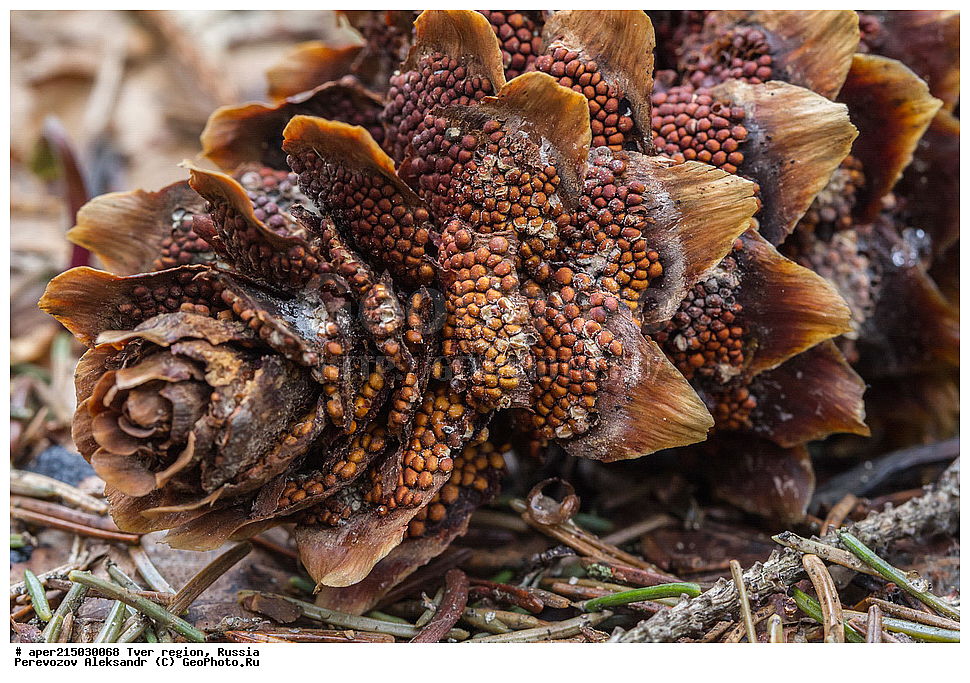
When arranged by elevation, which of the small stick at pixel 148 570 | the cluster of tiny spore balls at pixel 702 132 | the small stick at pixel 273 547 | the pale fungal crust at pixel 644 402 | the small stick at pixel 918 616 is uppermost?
the cluster of tiny spore balls at pixel 702 132

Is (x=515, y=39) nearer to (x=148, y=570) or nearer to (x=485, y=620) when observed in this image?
(x=485, y=620)

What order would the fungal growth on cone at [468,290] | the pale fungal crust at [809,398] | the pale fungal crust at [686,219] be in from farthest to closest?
1. the pale fungal crust at [809,398]
2. the pale fungal crust at [686,219]
3. the fungal growth on cone at [468,290]

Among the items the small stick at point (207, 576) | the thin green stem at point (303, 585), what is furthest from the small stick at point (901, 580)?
the small stick at point (207, 576)

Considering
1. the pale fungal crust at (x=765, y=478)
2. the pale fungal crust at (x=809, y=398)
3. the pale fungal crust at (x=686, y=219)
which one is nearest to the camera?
the pale fungal crust at (x=686, y=219)

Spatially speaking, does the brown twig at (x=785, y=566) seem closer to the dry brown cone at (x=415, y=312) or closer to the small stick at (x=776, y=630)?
the small stick at (x=776, y=630)

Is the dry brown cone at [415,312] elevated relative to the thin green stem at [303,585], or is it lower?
elevated
